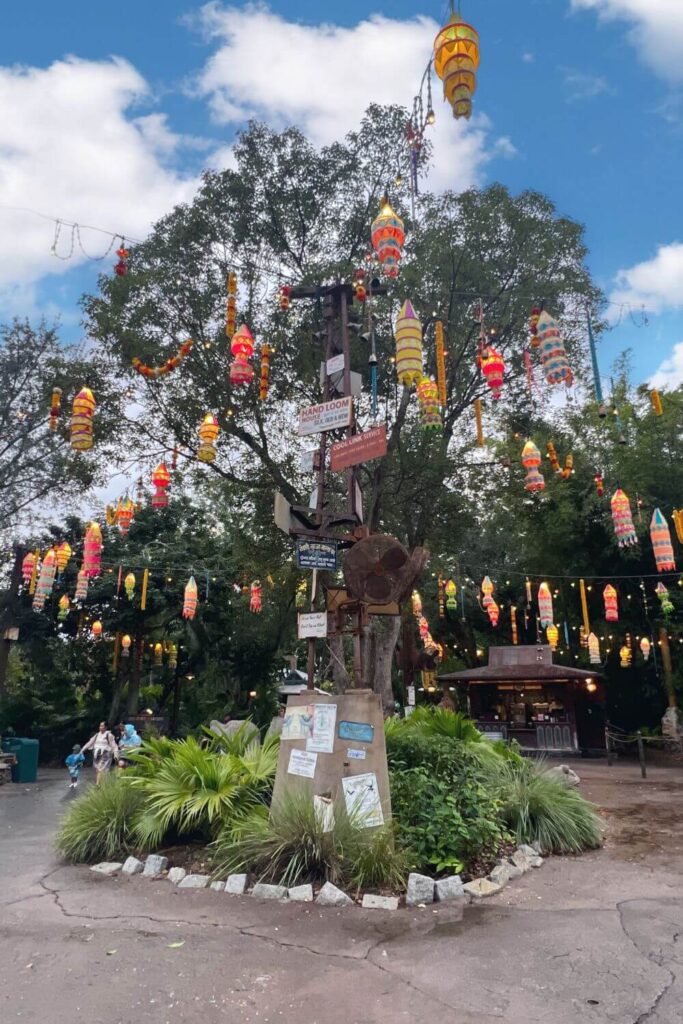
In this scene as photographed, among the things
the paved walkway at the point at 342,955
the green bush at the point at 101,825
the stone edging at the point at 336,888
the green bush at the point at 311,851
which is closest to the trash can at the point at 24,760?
the green bush at the point at 101,825

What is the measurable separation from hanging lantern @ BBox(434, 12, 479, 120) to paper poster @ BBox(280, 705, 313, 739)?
22.4 ft

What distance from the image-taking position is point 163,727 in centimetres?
2511

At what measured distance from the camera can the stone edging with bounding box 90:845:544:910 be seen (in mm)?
6445

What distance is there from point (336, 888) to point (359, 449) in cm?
500

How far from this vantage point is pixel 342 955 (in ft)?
17.3

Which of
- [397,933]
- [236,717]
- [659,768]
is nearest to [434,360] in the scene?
[397,933]

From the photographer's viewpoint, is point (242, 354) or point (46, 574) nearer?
point (242, 354)

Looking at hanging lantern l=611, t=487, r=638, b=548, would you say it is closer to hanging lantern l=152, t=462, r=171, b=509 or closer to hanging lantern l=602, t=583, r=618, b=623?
hanging lantern l=602, t=583, r=618, b=623

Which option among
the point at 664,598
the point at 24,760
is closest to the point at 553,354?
the point at 664,598

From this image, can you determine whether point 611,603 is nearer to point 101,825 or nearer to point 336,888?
point 336,888

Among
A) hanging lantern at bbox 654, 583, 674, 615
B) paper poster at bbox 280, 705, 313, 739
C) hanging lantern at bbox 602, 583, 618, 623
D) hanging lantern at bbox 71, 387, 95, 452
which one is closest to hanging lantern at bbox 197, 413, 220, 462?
hanging lantern at bbox 71, 387, 95, 452

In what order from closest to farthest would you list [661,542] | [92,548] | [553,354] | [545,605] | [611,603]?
1. [553,354]
2. [661,542]
3. [92,548]
4. [545,605]
5. [611,603]

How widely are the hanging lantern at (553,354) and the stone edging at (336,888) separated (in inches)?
248

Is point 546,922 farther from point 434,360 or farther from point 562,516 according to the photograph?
point 562,516
